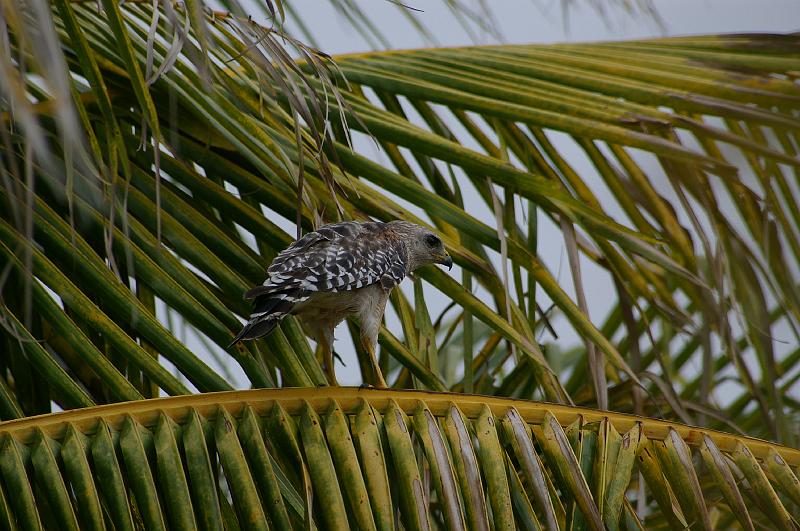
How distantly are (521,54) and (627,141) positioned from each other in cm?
86

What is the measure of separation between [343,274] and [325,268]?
0.56 feet

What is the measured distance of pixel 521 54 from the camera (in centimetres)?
431

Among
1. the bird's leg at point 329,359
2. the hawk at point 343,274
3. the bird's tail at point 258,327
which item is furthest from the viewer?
the bird's leg at point 329,359

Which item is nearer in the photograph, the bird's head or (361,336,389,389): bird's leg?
(361,336,389,389): bird's leg

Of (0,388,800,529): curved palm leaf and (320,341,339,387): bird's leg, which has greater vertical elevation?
(320,341,339,387): bird's leg

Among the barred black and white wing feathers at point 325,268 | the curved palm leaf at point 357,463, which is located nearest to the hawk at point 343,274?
→ the barred black and white wing feathers at point 325,268

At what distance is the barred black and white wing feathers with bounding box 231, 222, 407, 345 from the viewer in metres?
3.17

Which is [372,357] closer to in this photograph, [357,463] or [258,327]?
[258,327]

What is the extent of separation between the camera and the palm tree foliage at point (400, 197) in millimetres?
2988

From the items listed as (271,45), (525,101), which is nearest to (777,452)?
(525,101)

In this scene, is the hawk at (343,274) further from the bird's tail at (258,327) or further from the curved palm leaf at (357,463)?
the curved palm leaf at (357,463)

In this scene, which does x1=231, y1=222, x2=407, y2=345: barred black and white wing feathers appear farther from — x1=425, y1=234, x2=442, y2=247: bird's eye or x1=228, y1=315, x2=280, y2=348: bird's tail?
x1=425, y1=234, x2=442, y2=247: bird's eye

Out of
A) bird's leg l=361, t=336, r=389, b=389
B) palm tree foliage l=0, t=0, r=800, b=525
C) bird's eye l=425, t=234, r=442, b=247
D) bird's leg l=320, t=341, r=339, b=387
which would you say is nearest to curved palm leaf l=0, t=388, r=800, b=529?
palm tree foliage l=0, t=0, r=800, b=525

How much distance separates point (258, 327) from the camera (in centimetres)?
306
